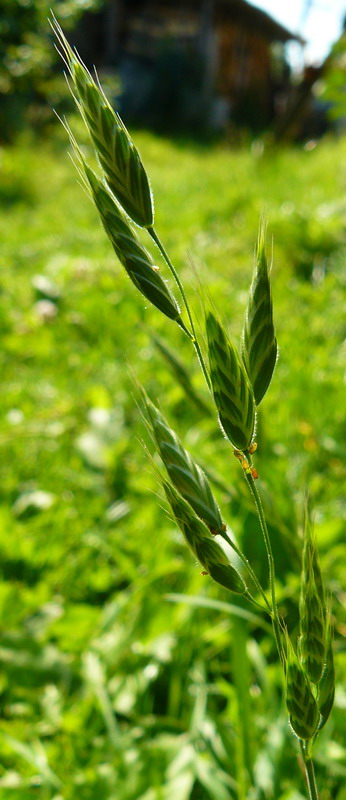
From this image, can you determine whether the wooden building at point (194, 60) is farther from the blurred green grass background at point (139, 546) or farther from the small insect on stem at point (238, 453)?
the small insect on stem at point (238, 453)

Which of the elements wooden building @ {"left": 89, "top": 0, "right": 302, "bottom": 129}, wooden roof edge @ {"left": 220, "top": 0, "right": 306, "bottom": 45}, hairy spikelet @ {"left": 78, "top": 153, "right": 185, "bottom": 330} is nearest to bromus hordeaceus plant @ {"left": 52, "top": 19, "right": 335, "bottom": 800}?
hairy spikelet @ {"left": 78, "top": 153, "right": 185, "bottom": 330}

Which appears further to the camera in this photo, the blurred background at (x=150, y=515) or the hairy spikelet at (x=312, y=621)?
the blurred background at (x=150, y=515)

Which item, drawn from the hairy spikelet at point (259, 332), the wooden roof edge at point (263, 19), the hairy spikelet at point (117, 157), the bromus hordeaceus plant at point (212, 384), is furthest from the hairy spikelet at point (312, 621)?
the wooden roof edge at point (263, 19)

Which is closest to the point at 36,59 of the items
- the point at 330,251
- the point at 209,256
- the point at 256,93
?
the point at 209,256

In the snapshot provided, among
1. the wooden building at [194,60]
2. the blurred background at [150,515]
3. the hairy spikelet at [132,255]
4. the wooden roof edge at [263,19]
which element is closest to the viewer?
the hairy spikelet at [132,255]

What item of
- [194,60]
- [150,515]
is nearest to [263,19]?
[194,60]

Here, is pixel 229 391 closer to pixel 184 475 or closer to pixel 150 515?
pixel 184 475
